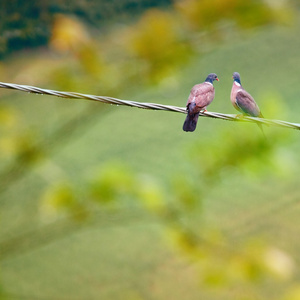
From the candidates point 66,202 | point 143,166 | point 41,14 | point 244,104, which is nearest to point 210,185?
point 244,104

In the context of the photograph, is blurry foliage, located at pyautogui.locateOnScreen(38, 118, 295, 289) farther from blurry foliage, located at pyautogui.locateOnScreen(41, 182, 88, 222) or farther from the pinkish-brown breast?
the pinkish-brown breast

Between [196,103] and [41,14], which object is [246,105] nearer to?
[196,103]

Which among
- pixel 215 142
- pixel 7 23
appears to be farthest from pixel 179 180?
pixel 7 23

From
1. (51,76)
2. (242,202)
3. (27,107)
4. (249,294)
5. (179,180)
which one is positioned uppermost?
(27,107)

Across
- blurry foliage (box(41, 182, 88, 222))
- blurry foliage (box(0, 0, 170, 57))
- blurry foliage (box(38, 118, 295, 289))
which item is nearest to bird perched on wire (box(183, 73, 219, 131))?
blurry foliage (box(38, 118, 295, 289))

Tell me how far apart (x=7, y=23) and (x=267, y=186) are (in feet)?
6.11

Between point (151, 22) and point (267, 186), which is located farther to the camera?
point (267, 186)

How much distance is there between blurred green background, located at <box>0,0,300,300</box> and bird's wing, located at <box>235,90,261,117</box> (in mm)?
20

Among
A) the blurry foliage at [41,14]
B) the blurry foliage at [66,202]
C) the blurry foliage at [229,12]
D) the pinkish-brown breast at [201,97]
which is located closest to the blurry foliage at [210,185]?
the blurry foliage at [66,202]

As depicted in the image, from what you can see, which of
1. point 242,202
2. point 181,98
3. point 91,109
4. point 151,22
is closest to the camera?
point 151,22

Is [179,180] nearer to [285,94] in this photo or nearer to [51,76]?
[51,76]

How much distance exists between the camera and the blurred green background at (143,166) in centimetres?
124

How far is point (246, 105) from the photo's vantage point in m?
1.18

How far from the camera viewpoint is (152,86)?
4.24ft
